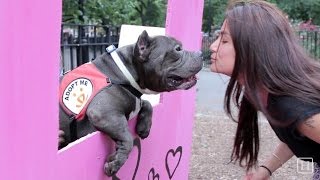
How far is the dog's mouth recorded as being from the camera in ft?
9.38

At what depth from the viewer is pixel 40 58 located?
6.34ft

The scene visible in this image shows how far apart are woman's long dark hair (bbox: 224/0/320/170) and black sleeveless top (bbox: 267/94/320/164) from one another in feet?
0.09

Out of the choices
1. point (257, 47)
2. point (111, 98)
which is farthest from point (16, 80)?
point (257, 47)

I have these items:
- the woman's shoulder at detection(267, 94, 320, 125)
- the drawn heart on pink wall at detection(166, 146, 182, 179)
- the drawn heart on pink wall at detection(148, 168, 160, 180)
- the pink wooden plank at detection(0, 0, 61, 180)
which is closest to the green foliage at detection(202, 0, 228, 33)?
the drawn heart on pink wall at detection(166, 146, 182, 179)

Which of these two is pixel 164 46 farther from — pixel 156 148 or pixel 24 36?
pixel 24 36

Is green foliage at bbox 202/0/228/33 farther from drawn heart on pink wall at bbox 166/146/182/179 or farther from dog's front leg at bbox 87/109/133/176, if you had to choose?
dog's front leg at bbox 87/109/133/176

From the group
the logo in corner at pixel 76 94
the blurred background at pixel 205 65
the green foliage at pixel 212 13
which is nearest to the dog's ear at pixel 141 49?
the logo in corner at pixel 76 94

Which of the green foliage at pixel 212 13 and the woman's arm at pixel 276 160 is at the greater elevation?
the woman's arm at pixel 276 160

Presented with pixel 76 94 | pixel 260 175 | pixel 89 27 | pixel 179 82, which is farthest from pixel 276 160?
pixel 89 27

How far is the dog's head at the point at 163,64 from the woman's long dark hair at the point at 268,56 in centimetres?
51

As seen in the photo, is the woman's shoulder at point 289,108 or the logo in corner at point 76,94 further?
the logo in corner at point 76,94

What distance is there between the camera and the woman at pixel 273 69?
2217mm

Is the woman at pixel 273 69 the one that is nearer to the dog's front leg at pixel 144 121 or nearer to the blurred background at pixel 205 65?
the dog's front leg at pixel 144 121

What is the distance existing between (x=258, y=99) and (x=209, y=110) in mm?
6758
